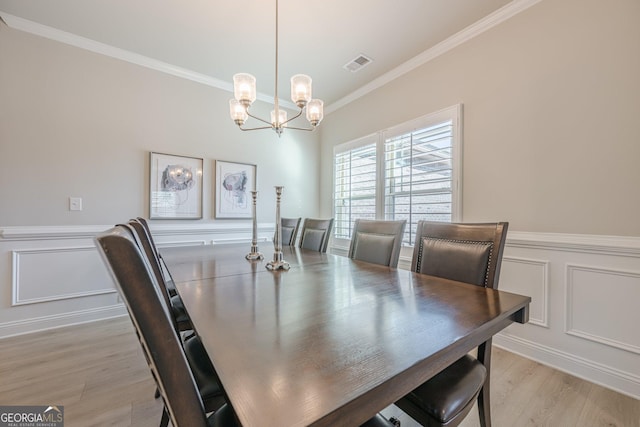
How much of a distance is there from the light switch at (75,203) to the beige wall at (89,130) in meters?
0.04

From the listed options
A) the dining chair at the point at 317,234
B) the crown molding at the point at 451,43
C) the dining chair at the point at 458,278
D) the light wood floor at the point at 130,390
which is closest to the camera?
the dining chair at the point at 458,278

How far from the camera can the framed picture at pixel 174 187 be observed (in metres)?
2.95

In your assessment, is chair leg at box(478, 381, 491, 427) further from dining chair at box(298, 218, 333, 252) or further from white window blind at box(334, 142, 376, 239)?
white window blind at box(334, 142, 376, 239)

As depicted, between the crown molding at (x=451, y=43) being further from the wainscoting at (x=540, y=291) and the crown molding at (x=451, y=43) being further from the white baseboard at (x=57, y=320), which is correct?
the white baseboard at (x=57, y=320)

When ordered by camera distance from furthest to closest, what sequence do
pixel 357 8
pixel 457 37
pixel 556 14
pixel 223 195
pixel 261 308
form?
pixel 223 195 < pixel 457 37 < pixel 357 8 < pixel 556 14 < pixel 261 308

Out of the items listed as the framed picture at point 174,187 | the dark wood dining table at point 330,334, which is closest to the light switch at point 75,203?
the framed picture at point 174,187

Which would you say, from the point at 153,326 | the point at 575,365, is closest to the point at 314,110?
the point at 153,326

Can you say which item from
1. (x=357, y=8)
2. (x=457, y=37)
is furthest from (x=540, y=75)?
(x=357, y=8)

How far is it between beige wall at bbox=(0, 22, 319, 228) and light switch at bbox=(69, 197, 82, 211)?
0.13 ft

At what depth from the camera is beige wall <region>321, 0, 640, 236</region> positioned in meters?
1.67

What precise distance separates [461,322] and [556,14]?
2.49 meters

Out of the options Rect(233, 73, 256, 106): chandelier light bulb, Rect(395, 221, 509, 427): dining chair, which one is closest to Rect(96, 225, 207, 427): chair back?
Rect(395, 221, 509, 427): dining chair

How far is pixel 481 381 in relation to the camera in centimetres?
102

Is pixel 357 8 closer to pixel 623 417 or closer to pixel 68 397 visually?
pixel 623 417
